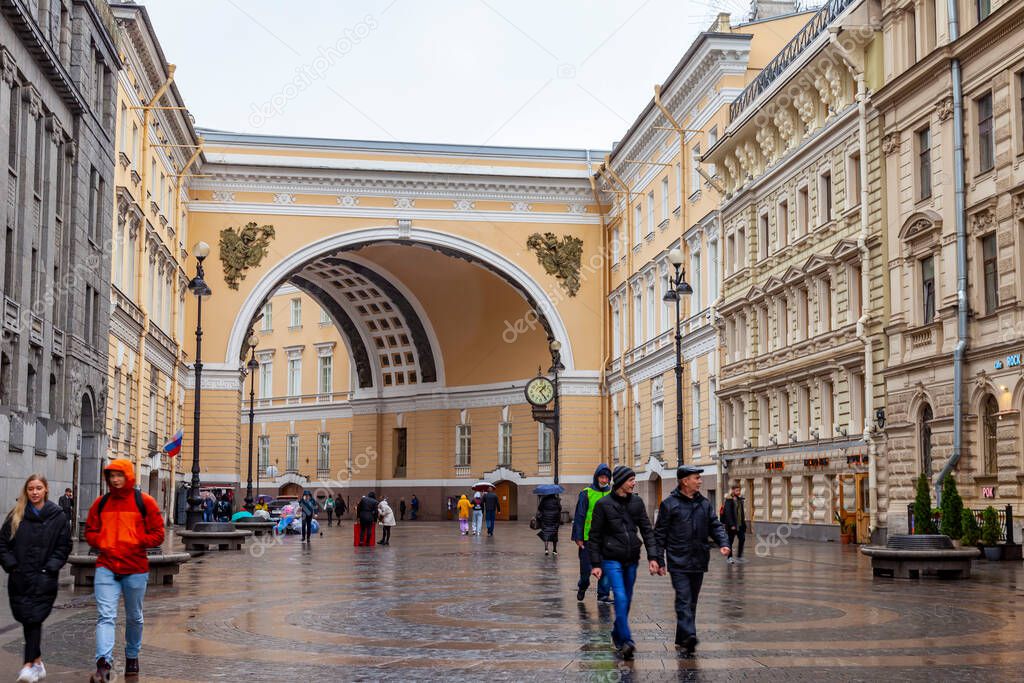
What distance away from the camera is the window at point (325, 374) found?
240 ft

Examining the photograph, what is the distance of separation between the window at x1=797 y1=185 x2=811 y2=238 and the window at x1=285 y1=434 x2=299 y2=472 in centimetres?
4455

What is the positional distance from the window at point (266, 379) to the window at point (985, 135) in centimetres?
5596

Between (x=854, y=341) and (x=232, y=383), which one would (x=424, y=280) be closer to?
(x=232, y=383)

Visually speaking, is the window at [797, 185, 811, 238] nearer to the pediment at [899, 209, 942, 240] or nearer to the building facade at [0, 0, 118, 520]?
the pediment at [899, 209, 942, 240]

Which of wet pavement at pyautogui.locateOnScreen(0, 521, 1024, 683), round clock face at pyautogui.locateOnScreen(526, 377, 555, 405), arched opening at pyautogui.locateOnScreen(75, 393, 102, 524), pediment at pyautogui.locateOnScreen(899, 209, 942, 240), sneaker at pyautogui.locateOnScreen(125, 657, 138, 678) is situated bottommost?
wet pavement at pyautogui.locateOnScreen(0, 521, 1024, 683)

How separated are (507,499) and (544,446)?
460 cm

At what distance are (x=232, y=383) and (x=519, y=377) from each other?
48.9 feet

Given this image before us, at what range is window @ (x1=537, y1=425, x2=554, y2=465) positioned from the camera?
5931 cm

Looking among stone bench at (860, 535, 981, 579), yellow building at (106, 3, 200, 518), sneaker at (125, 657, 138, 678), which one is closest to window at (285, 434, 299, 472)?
yellow building at (106, 3, 200, 518)

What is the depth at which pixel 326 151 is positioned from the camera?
54531 millimetres

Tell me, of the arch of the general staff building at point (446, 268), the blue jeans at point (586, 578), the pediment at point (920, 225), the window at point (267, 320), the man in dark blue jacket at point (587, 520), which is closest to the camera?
the man in dark blue jacket at point (587, 520)

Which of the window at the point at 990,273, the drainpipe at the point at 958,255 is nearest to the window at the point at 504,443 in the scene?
the drainpipe at the point at 958,255

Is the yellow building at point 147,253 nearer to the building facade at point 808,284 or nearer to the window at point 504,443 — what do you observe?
the window at point 504,443

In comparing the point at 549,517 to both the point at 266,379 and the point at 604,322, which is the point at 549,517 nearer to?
the point at 604,322
